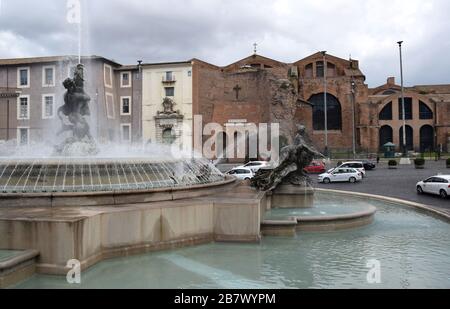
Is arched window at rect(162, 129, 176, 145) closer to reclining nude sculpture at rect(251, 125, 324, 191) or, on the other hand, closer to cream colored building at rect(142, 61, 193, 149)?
cream colored building at rect(142, 61, 193, 149)

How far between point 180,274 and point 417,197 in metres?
14.0

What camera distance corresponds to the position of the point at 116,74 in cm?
4866

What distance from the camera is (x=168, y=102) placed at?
161 ft

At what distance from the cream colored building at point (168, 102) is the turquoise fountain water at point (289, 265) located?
41.5 m

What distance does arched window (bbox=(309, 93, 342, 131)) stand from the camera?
5906 cm

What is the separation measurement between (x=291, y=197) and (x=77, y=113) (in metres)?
6.46

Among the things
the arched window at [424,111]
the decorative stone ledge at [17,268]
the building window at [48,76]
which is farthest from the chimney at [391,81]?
the decorative stone ledge at [17,268]

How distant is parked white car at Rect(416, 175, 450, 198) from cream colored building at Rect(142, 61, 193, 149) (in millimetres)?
33422

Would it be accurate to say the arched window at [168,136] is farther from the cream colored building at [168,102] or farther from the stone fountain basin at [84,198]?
the stone fountain basin at [84,198]

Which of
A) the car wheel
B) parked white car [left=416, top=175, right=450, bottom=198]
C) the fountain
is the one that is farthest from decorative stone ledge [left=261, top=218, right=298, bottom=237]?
the car wheel

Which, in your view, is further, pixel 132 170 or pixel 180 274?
pixel 132 170

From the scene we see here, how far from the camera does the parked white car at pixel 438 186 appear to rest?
56.4 feet
